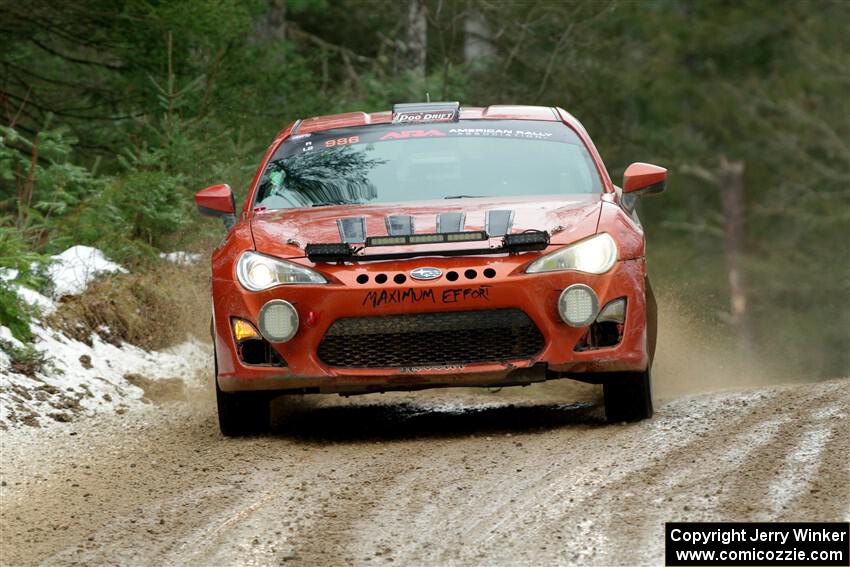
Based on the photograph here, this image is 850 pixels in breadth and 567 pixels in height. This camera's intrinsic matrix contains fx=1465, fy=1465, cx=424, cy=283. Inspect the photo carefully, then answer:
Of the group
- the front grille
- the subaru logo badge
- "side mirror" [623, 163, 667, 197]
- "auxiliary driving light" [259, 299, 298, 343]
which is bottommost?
the front grille

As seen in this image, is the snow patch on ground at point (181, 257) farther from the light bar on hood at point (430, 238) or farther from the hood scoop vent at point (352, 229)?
the light bar on hood at point (430, 238)

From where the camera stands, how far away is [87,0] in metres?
15.4

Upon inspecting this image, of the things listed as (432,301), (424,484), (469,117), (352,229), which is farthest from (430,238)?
(469,117)

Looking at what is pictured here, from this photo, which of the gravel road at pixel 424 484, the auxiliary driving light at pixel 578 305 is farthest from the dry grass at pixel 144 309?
the auxiliary driving light at pixel 578 305

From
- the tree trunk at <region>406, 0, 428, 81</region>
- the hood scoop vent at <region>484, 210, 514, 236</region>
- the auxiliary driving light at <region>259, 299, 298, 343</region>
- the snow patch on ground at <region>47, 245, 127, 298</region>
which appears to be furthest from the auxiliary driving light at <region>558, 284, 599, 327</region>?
the tree trunk at <region>406, 0, 428, 81</region>

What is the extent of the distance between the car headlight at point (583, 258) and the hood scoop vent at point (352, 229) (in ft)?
2.90

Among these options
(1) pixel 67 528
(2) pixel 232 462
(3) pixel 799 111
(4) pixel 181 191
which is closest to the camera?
(1) pixel 67 528

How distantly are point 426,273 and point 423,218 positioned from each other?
500 millimetres

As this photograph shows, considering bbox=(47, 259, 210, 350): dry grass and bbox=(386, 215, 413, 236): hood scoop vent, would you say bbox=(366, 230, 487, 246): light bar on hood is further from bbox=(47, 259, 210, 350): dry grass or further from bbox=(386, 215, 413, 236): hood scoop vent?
bbox=(47, 259, 210, 350): dry grass

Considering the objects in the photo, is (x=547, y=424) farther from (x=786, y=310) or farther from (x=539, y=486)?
(x=786, y=310)

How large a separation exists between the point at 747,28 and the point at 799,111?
296 centimetres

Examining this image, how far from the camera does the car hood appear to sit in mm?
7496

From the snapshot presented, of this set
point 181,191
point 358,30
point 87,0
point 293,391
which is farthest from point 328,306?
point 358,30

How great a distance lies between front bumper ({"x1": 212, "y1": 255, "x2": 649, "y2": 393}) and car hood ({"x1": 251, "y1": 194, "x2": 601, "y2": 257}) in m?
0.25
